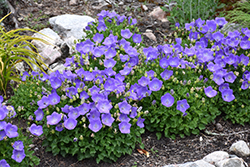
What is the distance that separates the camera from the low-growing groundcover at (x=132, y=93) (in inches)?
123

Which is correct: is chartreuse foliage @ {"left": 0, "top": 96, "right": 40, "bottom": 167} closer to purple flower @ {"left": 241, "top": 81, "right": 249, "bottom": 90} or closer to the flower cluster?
the flower cluster

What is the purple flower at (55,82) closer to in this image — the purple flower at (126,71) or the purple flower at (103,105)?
the purple flower at (103,105)

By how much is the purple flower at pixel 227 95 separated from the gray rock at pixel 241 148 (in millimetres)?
571

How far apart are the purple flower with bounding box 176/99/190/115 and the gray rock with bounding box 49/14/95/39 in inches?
117

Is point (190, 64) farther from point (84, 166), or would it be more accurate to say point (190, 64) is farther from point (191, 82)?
point (84, 166)

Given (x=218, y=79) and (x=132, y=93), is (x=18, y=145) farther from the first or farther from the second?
(x=218, y=79)

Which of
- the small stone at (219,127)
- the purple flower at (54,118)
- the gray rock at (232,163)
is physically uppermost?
the purple flower at (54,118)

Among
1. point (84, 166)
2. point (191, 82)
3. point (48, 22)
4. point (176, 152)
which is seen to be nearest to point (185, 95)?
point (191, 82)

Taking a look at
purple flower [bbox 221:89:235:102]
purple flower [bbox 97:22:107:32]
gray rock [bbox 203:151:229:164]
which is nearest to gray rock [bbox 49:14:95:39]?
purple flower [bbox 97:22:107:32]

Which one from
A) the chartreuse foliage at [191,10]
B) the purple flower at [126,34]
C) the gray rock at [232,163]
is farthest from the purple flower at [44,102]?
the chartreuse foliage at [191,10]

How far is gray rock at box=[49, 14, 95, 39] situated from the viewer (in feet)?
18.8

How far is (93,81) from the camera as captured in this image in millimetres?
3533

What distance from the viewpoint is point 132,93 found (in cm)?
347

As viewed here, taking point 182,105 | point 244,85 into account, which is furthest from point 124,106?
point 244,85
